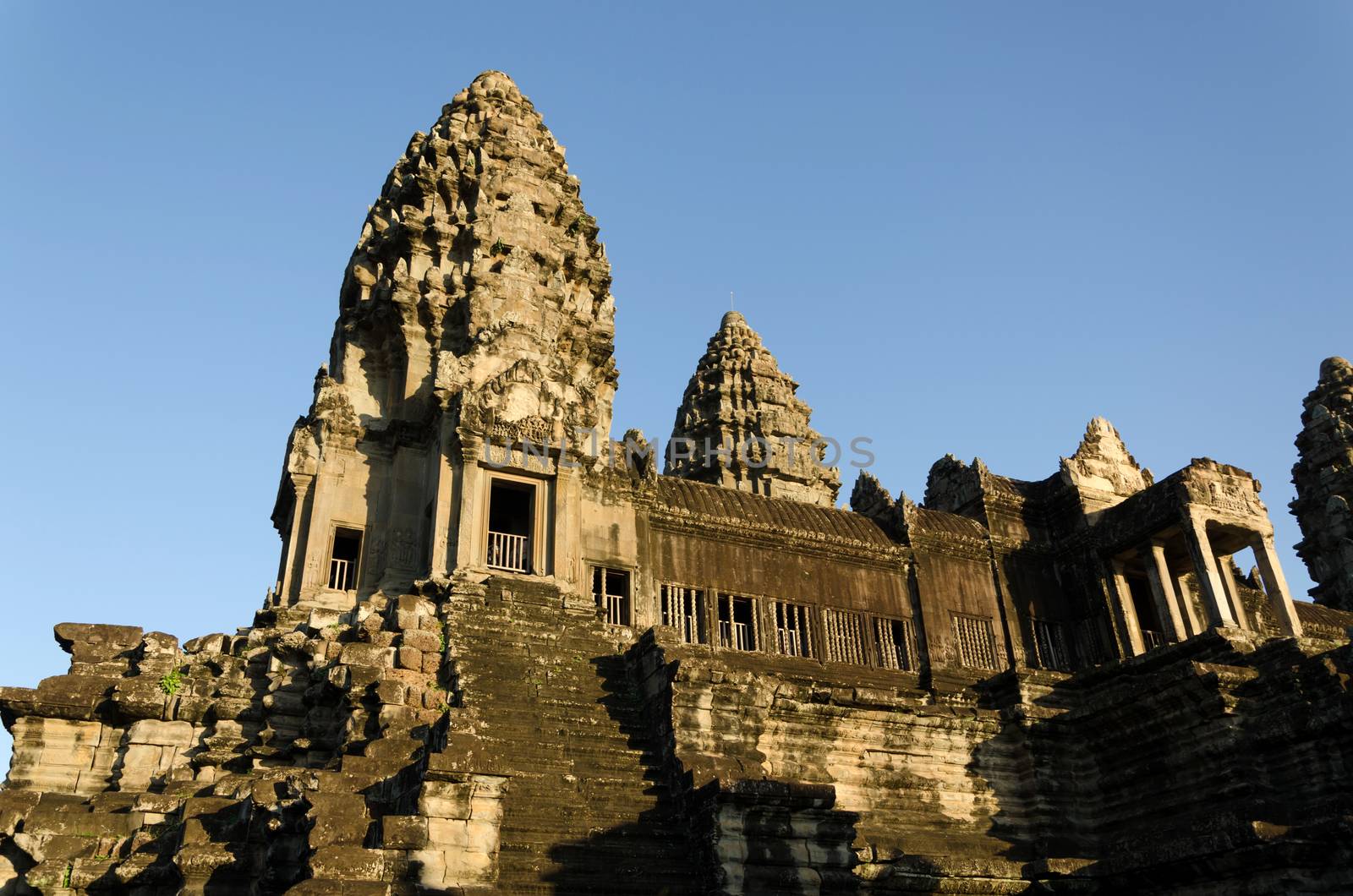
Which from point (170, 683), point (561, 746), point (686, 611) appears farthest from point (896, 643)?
point (170, 683)

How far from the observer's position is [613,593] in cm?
2198

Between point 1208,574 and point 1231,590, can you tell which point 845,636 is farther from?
point 1231,590

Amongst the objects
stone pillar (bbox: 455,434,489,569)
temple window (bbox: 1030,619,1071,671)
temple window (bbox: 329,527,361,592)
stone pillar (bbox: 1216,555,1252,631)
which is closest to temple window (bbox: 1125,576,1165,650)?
stone pillar (bbox: 1216,555,1252,631)

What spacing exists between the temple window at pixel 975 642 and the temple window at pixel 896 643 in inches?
45.0

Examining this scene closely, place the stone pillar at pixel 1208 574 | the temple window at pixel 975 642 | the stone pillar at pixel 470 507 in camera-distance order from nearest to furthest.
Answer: the stone pillar at pixel 470 507 < the stone pillar at pixel 1208 574 < the temple window at pixel 975 642

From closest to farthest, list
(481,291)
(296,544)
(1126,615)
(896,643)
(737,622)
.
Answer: (296,544)
(737,622)
(481,291)
(896,643)
(1126,615)

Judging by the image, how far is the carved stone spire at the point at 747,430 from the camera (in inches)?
1674

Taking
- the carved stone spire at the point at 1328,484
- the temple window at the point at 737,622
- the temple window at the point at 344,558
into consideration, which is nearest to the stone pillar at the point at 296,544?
the temple window at the point at 344,558

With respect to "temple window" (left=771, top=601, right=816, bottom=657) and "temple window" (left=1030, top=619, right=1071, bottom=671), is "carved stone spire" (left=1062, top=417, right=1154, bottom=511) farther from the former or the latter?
"temple window" (left=771, top=601, right=816, bottom=657)

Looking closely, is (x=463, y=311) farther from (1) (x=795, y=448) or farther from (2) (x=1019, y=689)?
(1) (x=795, y=448)

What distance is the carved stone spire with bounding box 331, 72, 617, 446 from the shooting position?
71.4 ft

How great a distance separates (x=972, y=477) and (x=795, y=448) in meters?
16.4

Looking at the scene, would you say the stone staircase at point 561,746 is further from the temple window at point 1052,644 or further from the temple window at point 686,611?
the temple window at point 1052,644

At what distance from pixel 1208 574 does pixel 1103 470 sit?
487 centimetres
